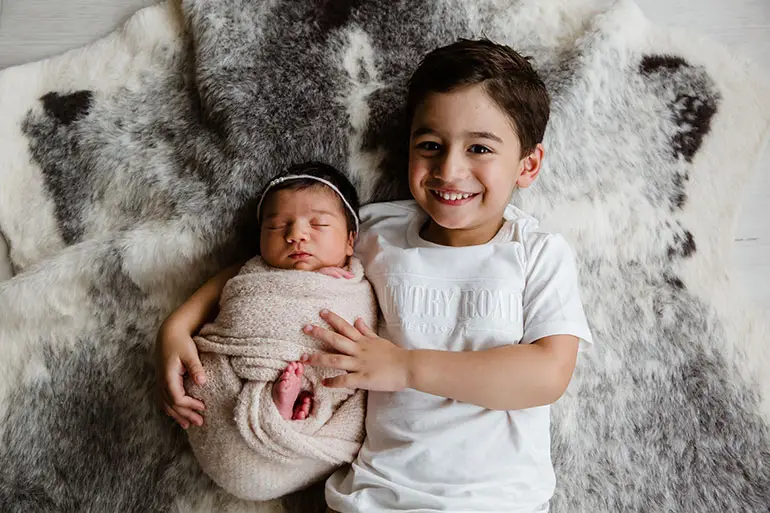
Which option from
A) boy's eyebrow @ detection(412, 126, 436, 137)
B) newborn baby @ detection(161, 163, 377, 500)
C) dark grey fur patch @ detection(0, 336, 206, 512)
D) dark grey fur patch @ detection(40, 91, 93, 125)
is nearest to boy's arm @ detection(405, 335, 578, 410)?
newborn baby @ detection(161, 163, 377, 500)

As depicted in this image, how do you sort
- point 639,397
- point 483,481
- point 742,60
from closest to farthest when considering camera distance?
point 483,481
point 639,397
point 742,60

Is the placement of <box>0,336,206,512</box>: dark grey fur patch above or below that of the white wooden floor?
below

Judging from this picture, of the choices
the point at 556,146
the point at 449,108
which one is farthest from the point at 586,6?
the point at 449,108

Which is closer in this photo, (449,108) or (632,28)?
(449,108)

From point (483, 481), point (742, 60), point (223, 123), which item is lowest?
point (483, 481)

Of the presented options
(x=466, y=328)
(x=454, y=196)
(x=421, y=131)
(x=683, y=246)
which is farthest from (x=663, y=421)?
(x=421, y=131)

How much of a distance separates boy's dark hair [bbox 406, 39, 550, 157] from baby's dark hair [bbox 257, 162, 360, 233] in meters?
0.17

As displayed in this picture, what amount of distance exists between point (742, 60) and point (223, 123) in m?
1.05

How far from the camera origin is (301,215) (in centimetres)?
115

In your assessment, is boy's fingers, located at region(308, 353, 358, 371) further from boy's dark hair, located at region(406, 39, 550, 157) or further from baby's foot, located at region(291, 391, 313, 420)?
boy's dark hair, located at region(406, 39, 550, 157)

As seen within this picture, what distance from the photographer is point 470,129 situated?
110cm

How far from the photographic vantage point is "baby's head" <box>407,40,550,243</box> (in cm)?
110

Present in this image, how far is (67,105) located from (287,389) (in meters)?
0.78

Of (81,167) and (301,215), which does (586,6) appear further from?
(81,167)
